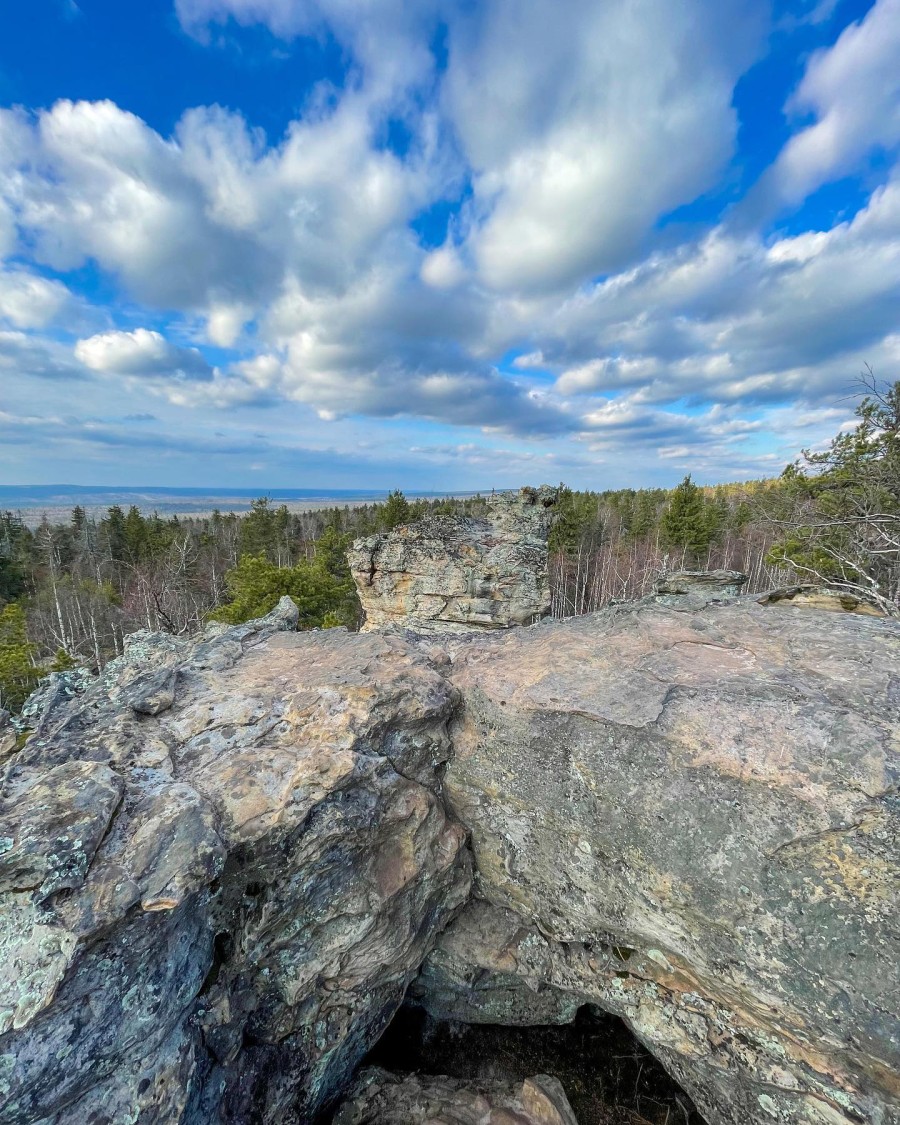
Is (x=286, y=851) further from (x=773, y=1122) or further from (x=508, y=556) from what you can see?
(x=508, y=556)

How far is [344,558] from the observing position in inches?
1545

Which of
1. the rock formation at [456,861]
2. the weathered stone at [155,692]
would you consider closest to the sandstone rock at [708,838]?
the rock formation at [456,861]

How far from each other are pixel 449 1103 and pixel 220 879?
4738mm

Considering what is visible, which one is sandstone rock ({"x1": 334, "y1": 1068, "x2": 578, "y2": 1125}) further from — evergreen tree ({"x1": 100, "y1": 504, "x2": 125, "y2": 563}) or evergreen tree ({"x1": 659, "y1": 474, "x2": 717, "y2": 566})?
evergreen tree ({"x1": 100, "y1": 504, "x2": 125, "y2": 563})

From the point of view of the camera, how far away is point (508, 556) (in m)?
15.6

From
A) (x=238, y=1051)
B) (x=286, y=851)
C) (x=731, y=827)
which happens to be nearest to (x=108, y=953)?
(x=286, y=851)

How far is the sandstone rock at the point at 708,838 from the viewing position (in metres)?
3.78

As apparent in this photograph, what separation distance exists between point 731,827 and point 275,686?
513 centimetres

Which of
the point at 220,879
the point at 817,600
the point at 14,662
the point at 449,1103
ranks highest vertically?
the point at 817,600

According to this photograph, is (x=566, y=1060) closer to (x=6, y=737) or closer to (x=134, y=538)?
(x=6, y=737)

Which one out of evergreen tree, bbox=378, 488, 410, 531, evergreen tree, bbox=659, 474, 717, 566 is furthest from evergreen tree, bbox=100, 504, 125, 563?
evergreen tree, bbox=659, 474, 717, 566

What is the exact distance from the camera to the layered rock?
3.52 m

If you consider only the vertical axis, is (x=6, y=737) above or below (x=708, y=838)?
above

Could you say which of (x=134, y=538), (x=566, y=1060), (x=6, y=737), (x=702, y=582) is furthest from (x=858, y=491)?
(x=134, y=538)
